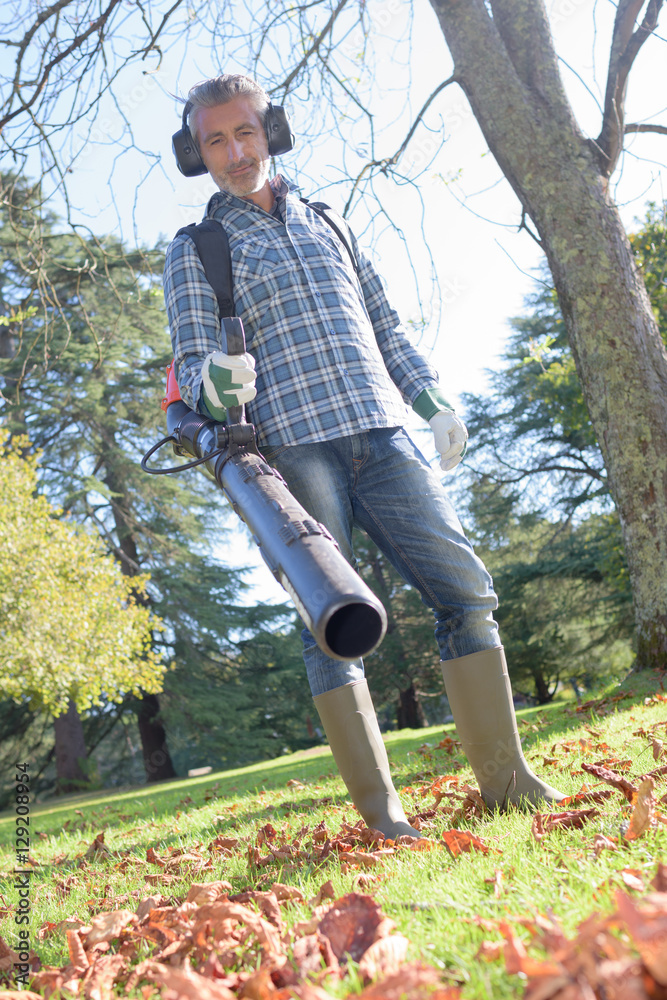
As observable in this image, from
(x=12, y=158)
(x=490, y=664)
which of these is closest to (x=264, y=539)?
(x=490, y=664)

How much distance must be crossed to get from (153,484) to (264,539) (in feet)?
57.9

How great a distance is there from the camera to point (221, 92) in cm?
249

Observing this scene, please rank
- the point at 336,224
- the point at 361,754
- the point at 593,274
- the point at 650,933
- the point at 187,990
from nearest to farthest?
the point at 650,933 → the point at 187,990 → the point at 361,754 → the point at 336,224 → the point at 593,274

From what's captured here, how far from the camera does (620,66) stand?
5.54 m

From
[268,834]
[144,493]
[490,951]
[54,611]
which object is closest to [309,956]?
[490,951]

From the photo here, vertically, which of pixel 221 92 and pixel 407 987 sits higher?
pixel 221 92

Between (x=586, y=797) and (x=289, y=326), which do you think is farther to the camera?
(x=289, y=326)

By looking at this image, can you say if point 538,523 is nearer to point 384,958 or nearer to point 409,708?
point 409,708

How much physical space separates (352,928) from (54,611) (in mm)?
11783

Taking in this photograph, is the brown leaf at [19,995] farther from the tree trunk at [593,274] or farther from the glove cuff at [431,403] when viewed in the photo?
the tree trunk at [593,274]

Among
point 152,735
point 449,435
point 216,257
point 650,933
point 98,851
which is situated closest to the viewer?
point 650,933

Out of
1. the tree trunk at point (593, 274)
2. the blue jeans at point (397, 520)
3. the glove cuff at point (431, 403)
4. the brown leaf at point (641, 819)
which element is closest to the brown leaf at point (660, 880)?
the brown leaf at point (641, 819)

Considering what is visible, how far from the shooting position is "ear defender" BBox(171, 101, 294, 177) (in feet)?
8.53

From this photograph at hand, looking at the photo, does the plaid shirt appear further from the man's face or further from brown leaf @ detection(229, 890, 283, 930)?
brown leaf @ detection(229, 890, 283, 930)
